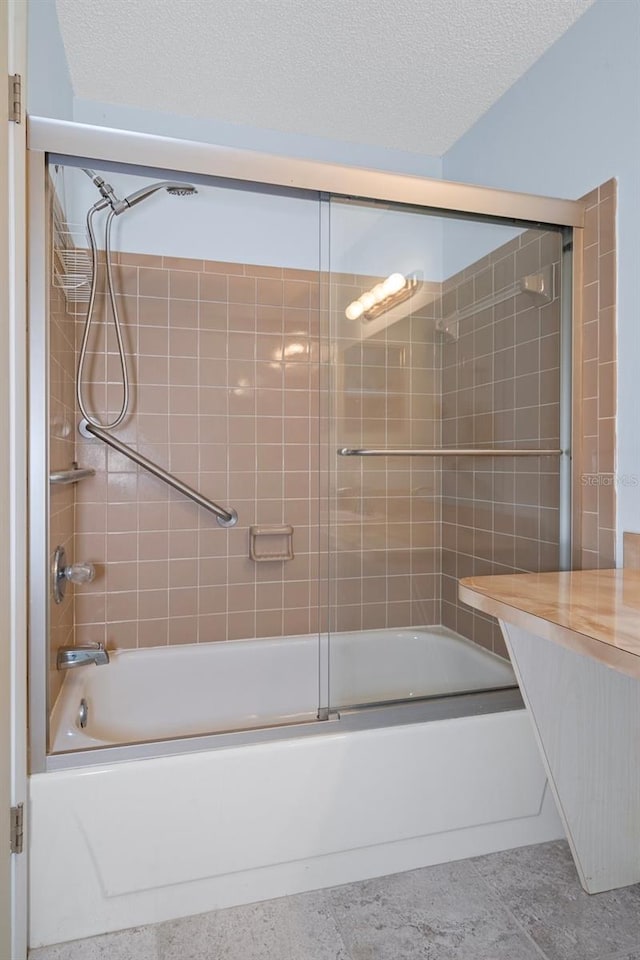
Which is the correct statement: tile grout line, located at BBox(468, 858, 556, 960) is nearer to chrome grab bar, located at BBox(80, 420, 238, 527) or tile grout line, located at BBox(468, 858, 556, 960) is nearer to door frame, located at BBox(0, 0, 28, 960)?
door frame, located at BBox(0, 0, 28, 960)

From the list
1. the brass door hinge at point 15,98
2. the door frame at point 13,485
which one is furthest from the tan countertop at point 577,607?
the brass door hinge at point 15,98

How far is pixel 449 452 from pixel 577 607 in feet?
2.49

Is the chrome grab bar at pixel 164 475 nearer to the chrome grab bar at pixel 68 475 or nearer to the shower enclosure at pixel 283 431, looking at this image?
the shower enclosure at pixel 283 431

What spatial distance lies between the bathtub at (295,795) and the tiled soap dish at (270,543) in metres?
0.76

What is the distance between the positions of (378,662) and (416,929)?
0.63 m

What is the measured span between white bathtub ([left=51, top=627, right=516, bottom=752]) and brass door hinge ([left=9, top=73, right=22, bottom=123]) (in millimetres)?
1427

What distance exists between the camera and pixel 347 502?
1.69 m

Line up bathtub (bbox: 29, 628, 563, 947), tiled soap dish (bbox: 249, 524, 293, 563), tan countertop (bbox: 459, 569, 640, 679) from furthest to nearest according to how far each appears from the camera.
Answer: tiled soap dish (bbox: 249, 524, 293, 563)
bathtub (bbox: 29, 628, 563, 947)
tan countertop (bbox: 459, 569, 640, 679)

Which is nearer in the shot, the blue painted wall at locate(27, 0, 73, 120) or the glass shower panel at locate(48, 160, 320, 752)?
the blue painted wall at locate(27, 0, 73, 120)

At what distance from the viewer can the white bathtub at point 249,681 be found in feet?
5.45

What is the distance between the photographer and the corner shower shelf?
152cm

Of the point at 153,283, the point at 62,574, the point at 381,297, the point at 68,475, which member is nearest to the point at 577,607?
the point at 381,297

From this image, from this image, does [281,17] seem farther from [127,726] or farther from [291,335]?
[127,726]

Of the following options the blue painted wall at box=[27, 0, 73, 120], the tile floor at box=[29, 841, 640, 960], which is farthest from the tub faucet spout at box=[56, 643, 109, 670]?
the blue painted wall at box=[27, 0, 73, 120]
